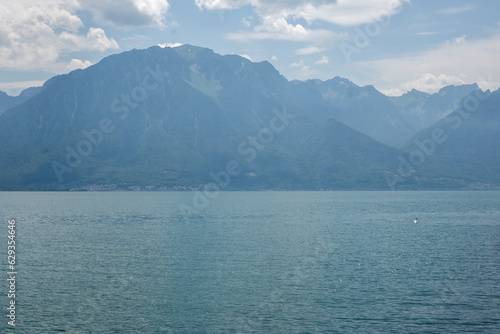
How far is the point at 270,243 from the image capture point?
13075 cm

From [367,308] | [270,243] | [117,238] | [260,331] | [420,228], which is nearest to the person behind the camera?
[260,331]

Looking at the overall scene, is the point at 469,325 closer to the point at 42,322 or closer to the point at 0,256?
the point at 42,322

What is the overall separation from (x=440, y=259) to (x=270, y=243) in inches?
1813

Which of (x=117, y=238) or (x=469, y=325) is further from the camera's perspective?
(x=117, y=238)

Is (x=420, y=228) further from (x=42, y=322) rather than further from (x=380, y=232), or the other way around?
(x=42, y=322)

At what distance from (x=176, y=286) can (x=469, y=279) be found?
5347 centimetres

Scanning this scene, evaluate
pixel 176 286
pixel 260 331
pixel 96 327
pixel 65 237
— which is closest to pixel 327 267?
pixel 176 286

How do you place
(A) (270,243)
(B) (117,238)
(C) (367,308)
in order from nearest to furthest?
(C) (367,308), (A) (270,243), (B) (117,238)

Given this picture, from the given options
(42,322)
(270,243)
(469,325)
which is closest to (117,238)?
(270,243)

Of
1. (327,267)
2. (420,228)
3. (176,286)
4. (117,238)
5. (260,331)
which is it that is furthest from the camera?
(420,228)

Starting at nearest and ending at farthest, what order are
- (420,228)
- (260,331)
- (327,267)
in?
(260,331) < (327,267) < (420,228)

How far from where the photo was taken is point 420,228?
17662 cm

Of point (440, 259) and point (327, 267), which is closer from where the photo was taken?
point (327, 267)

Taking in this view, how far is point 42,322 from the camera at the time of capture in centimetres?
6072
